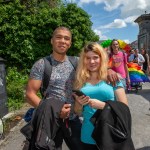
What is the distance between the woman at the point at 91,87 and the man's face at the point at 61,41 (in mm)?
308

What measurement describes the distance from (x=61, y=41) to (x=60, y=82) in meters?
0.45

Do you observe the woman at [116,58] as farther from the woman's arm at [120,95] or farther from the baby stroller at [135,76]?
the woman's arm at [120,95]

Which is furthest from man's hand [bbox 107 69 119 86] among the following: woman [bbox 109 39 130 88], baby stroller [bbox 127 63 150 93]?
baby stroller [bbox 127 63 150 93]

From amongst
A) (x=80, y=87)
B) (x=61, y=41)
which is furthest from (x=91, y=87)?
(x=61, y=41)

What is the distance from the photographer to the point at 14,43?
14.8 metres

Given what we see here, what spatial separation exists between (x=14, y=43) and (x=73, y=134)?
12.1 meters

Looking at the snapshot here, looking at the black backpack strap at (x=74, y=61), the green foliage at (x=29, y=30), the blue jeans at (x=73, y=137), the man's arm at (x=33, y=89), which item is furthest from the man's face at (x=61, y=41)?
the green foliage at (x=29, y=30)

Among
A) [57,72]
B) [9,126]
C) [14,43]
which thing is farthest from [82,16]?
[57,72]

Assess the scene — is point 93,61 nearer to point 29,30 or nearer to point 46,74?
point 46,74

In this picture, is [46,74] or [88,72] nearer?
[88,72]

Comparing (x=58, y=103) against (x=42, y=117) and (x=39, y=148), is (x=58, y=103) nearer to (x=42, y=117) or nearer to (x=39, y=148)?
(x=42, y=117)

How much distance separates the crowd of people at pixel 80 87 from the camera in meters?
2.91

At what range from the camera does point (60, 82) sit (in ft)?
10.7

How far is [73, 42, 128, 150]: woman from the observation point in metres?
2.91
